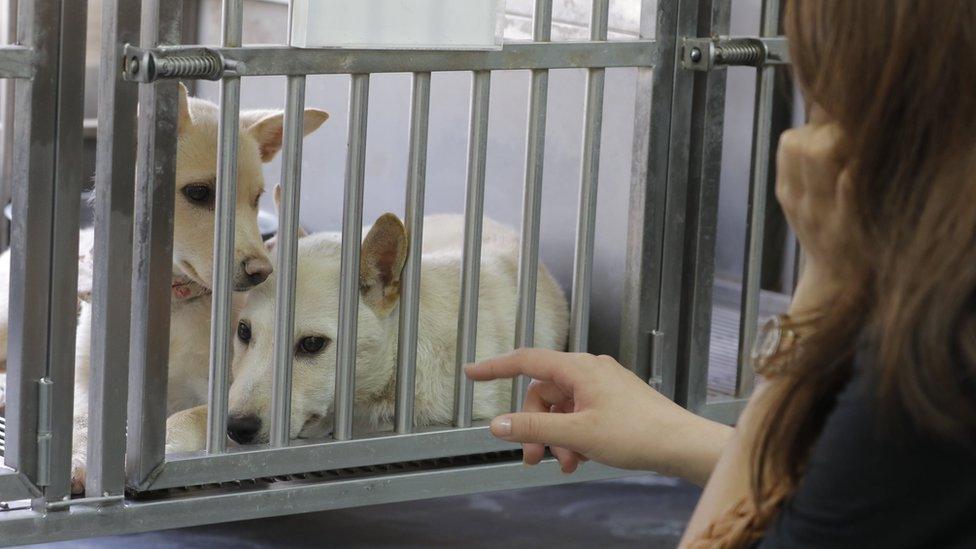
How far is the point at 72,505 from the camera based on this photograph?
1.52 meters

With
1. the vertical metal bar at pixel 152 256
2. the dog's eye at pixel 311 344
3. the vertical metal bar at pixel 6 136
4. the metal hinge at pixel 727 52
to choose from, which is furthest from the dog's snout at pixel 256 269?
the vertical metal bar at pixel 6 136

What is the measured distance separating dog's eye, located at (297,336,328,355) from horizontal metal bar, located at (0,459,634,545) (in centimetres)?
22

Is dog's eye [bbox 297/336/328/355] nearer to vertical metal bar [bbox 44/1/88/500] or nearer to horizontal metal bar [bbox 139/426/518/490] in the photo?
horizontal metal bar [bbox 139/426/518/490]

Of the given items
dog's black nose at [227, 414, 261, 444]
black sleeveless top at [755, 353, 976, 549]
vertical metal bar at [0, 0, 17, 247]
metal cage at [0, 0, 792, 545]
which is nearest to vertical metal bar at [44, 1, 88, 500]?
metal cage at [0, 0, 792, 545]

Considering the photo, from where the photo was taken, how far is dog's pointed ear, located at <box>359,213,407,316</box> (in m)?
1.71

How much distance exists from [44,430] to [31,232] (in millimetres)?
227

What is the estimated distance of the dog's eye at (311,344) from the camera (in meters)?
1.81

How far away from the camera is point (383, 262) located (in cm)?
178

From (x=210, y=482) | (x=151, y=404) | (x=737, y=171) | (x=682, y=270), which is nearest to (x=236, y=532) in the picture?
(x=210, y=482)

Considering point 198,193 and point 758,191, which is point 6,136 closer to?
point 198,193

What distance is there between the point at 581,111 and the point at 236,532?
83 centimetres

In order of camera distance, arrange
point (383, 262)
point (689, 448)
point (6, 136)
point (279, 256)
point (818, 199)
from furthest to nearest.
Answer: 1. point (6, 136)
2. point (383, 262)
3. point (279, 256)
4. point (689, 448)
5. point (818, 199)

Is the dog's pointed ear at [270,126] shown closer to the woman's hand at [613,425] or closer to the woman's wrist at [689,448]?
the woman's hand at [613,425]

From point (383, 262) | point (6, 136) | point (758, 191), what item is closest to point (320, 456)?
point (383, 262)
